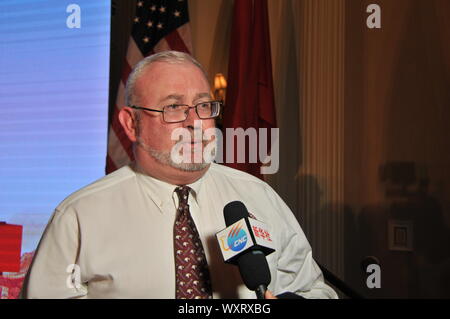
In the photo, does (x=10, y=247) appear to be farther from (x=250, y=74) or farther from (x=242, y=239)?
(x=242, y=239)

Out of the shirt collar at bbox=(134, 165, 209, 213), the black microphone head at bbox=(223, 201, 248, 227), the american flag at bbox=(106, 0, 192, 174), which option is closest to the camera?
the black microphone head at bbox=(223, 201, 248, 227)

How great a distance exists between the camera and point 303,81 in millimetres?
2611

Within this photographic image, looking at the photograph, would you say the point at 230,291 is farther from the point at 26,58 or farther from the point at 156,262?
the point at 26,58

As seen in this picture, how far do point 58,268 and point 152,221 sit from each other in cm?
30

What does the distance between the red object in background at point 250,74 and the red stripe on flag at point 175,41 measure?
0.97 ft

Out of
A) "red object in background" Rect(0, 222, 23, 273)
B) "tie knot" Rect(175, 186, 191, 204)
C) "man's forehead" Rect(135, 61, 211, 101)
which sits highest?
"man's forehead" Rect(135, 61, 211, 101)

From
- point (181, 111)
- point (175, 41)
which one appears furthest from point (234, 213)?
point (175, 41)

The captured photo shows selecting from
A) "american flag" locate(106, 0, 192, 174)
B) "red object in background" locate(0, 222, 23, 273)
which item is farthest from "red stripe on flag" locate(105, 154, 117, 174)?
"red object in background" locate(0, 222, 23, 273)

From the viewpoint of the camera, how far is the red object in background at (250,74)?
2.55m

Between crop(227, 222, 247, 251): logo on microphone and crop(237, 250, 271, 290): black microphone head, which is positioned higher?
crop(227, 222, 247, 251): logo on microphone

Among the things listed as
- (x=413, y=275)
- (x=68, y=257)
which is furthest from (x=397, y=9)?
(x=68, y=257)

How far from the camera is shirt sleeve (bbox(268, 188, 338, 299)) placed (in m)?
1.52

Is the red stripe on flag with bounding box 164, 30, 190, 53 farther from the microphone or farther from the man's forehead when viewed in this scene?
the microphone
